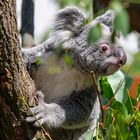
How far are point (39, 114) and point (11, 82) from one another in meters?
0.45

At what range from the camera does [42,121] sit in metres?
2.28

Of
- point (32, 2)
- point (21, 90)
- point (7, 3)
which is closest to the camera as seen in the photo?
point (7, 3)

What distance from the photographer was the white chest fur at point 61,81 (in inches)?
106

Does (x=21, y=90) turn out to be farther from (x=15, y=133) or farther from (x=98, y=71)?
(x=98, y=71)

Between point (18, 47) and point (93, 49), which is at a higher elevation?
point (18, 47)

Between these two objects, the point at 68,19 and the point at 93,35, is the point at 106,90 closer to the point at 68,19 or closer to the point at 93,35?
the point at 68,19

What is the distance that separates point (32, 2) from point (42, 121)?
1.87 meters

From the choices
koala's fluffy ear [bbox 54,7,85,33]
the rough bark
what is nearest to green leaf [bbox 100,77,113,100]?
koala's fluffy ear [bbox 54,7,85,33]

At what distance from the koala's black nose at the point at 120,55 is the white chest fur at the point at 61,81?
27 cm

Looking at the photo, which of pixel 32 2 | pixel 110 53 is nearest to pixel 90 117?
pixel 110 53

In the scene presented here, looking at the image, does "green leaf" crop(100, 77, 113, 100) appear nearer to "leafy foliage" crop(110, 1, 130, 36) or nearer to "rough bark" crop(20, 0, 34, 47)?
"rough bark" crop(20, 0, 34, 47)

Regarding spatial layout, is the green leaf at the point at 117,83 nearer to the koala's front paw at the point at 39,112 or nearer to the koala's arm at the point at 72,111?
the koala's arm at the point at 72,111

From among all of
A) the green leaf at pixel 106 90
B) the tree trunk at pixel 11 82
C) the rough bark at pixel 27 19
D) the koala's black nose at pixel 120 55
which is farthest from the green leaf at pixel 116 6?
the rough bark at pixel 27 19

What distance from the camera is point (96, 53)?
8.94ft
